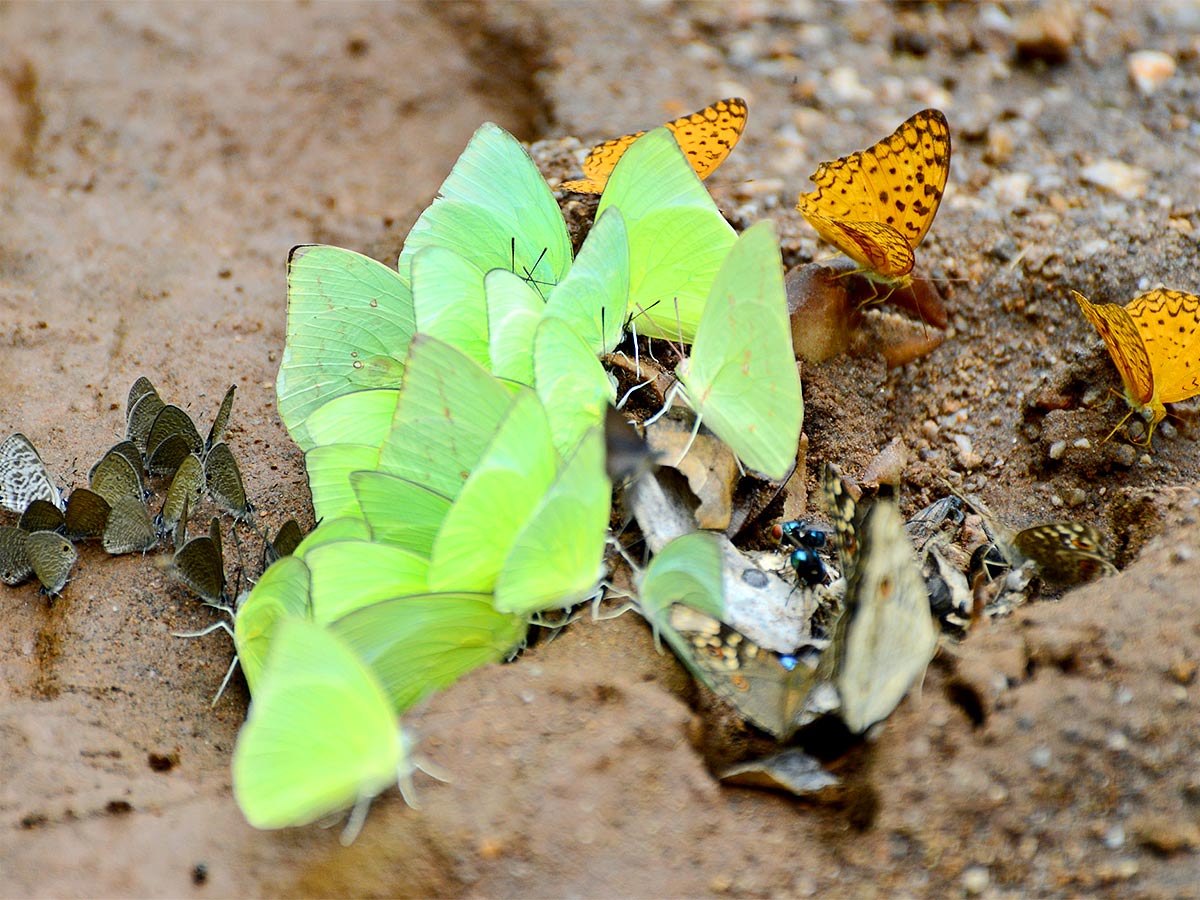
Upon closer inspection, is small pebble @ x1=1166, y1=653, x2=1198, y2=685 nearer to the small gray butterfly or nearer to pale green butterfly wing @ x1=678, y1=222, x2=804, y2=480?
pale green butterfly wing @ x1=678, y1=222, x2=804, y2=480

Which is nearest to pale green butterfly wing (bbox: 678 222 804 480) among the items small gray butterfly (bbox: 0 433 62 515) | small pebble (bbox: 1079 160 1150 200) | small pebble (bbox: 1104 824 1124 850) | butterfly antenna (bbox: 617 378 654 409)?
butterfly antenna (bbox: 617 378 654 409)

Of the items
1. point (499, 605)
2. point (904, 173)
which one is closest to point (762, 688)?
point (499, 605)

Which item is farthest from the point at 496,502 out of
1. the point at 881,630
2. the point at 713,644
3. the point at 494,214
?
the point at 494,214

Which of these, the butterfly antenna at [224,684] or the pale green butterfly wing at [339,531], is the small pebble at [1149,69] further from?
the butterfly antenna at [224,684]

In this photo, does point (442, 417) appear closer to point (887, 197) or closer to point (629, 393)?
point (629, 393)

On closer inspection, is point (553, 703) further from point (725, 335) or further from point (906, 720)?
point (725, 335)

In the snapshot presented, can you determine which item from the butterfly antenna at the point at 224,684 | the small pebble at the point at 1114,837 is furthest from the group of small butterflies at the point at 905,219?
the butterfly antenna at the point at 224,684
